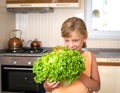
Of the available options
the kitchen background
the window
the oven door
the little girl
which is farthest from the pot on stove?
the little girl

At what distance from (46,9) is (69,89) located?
1.85 metres

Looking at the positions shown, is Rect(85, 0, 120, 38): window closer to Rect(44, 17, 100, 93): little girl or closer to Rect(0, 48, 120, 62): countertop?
Rect(0, 48, 120, 62): countertop

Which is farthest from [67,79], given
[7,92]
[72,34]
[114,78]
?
[7,92]

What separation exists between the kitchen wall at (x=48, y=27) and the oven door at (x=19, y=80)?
65 centimetres

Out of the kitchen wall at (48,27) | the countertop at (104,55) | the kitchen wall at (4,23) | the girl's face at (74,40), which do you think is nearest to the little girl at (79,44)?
the girl's face at (74,40)

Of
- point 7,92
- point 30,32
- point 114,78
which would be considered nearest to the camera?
point 114,78

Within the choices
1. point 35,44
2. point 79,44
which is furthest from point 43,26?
point 79,44

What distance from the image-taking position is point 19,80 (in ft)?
8.83

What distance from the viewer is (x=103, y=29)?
3059 millimetres

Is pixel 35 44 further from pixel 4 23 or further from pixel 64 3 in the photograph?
pixel 64 3

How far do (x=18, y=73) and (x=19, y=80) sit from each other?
0.09 meters

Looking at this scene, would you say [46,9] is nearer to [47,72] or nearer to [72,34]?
[72,34]

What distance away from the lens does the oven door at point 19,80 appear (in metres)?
2.64

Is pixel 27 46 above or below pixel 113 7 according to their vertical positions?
below
